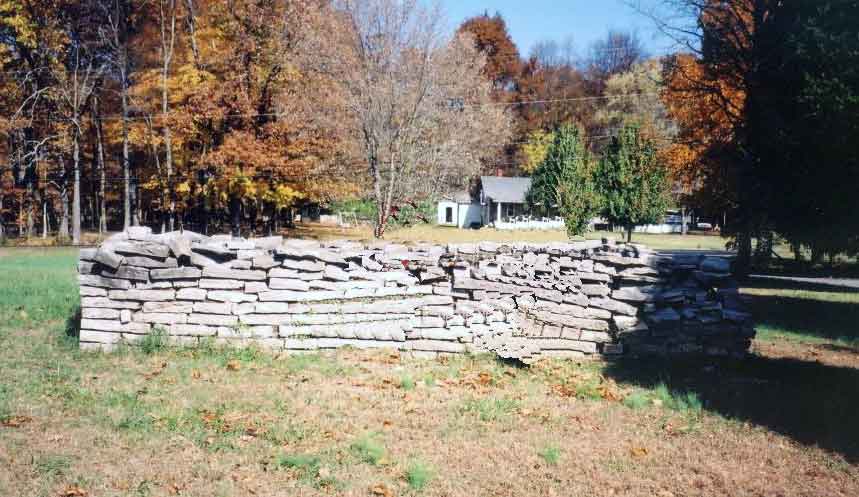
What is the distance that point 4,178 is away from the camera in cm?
3225

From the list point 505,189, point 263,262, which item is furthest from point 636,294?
point 505,189

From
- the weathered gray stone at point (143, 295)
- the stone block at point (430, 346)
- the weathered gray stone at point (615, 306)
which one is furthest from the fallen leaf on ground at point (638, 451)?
the weathered gray stone at point (143, 295)

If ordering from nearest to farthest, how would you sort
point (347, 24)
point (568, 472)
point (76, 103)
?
point (568, 472) → point (347, 24) → point (76, 103)

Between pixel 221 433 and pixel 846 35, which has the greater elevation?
pixel 846 35

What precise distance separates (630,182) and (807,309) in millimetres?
24477

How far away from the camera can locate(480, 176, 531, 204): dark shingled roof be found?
56.2m

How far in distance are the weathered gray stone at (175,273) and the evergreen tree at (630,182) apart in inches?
1229

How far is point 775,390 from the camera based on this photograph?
675 cm

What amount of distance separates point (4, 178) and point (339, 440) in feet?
115

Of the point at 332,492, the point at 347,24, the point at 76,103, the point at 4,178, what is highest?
the point at 347,24

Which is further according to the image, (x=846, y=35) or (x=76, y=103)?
(x=76, y=103)

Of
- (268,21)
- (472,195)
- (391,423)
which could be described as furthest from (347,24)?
(472,195)

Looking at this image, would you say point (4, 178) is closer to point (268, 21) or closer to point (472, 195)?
point (268, 21)

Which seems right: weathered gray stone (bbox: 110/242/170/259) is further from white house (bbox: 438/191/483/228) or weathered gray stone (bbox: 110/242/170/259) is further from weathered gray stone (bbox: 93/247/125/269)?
white house (bbox: 438/191/483/228)
